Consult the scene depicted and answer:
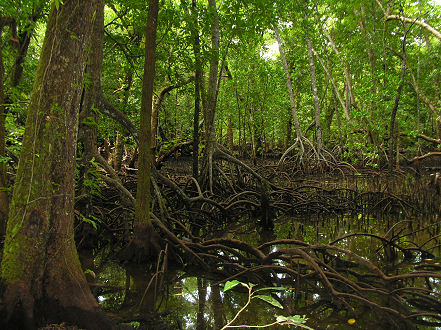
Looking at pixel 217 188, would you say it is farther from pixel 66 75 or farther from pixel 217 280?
pixel 66 75

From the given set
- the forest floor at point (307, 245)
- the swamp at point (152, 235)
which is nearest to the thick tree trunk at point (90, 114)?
the swamp at point (152, 235)

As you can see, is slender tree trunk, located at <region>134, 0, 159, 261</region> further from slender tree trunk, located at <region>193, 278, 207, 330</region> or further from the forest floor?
slender tree trunk, located at <region>193, 278, 207, 330</region>

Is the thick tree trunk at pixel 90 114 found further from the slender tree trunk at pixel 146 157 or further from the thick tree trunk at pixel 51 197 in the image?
the thick tree trunk at pixel 51 197

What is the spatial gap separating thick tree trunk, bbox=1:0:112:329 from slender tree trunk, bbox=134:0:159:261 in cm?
90

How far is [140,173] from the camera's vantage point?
2.97 meters

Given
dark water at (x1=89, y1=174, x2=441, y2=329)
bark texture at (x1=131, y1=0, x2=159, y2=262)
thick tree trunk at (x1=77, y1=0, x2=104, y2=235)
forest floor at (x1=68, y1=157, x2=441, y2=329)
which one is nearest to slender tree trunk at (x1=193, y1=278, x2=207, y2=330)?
dark water at (x1=89, y1=174, x2=441, y2=329)

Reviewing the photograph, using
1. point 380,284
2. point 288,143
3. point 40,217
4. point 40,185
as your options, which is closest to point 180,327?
point 40,217

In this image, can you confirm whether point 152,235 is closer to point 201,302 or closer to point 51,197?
point 201,302

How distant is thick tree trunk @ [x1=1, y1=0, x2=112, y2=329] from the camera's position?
5.54ft

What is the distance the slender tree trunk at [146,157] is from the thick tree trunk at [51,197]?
90cm

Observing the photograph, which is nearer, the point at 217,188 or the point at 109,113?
the point at 109,113

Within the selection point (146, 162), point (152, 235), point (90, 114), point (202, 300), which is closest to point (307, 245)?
point (202, 300)

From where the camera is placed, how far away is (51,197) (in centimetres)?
180

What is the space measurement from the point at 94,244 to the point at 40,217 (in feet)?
7.82
